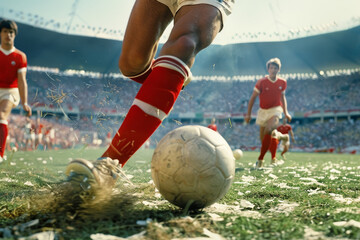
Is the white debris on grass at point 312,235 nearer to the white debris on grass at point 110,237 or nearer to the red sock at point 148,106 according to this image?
the white debris on grass at point 110,237

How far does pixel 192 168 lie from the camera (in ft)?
5.56

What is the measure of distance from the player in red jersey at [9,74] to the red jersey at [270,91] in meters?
5.13

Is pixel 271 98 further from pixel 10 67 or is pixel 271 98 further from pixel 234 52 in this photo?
pixel 234 52

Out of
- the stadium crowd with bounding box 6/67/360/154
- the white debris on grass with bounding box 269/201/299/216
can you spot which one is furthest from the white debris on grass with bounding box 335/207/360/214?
the stadium crowd with bounding box 6/67/360/154

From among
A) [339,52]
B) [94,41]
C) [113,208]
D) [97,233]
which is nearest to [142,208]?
[113,208]

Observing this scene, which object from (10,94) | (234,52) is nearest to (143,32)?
(10,94)

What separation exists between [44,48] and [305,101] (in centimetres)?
2698

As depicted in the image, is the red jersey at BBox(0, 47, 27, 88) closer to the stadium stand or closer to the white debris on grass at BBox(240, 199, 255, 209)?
the white debris on grass at BBox(240, 199, 255, 209)

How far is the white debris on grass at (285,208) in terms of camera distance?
1867mm

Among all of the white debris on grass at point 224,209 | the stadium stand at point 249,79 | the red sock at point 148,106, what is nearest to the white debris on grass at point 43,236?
the red sock at point 148,106

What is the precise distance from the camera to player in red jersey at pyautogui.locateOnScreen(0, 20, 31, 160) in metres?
5.07

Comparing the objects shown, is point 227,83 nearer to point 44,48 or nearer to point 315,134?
point 315,134

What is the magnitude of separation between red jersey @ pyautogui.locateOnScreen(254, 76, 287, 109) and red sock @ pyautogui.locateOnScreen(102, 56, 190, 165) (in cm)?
598

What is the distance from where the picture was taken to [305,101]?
3419 centimetres
